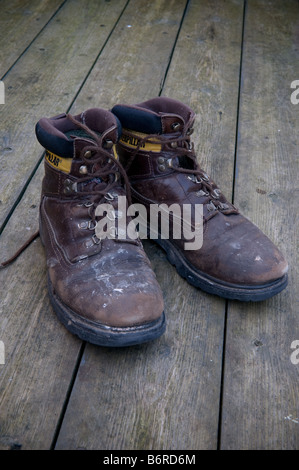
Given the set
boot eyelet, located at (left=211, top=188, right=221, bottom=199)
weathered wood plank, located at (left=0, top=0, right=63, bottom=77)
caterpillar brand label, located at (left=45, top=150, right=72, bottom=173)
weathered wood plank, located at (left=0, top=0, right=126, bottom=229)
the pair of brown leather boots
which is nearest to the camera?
the pair of brown leather boots

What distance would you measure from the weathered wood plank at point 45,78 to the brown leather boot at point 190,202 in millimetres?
407

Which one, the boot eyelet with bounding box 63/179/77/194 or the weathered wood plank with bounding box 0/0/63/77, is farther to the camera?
the weathered wood plank with bounding box 0/0/63/77

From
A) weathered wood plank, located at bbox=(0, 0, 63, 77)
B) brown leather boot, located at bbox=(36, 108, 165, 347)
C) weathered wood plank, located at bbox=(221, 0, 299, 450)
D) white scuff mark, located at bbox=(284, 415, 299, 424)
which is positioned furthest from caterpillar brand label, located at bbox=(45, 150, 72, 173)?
weathered wood plank, located at bbox=(0, 0, 63, 77)

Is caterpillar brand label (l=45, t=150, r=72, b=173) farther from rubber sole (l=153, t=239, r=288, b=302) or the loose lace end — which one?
rubber sole (l=153, t=239, r=288, b=302)

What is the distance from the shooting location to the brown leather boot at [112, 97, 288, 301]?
1.04 metres

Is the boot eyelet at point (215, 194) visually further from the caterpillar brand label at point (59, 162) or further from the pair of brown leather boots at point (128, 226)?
the caterpillar brand label at point (59, 162)

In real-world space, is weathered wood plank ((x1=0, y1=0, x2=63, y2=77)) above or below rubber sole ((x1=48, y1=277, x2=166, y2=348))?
above

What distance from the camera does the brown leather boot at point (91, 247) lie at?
92 centimetres

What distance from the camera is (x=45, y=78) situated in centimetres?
186

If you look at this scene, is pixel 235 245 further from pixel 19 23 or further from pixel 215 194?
pixel 19 23

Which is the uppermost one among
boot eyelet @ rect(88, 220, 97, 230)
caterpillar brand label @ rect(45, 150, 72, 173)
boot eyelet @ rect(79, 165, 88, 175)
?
caterpillar brand label @ rect(45, 150, 72, 173)

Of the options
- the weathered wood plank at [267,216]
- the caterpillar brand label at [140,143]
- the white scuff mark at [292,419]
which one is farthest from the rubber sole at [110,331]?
the caterpillar brand label at [140,143]

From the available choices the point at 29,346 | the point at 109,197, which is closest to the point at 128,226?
the point at 109,197

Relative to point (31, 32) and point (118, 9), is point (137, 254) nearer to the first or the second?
point (31, 32)
